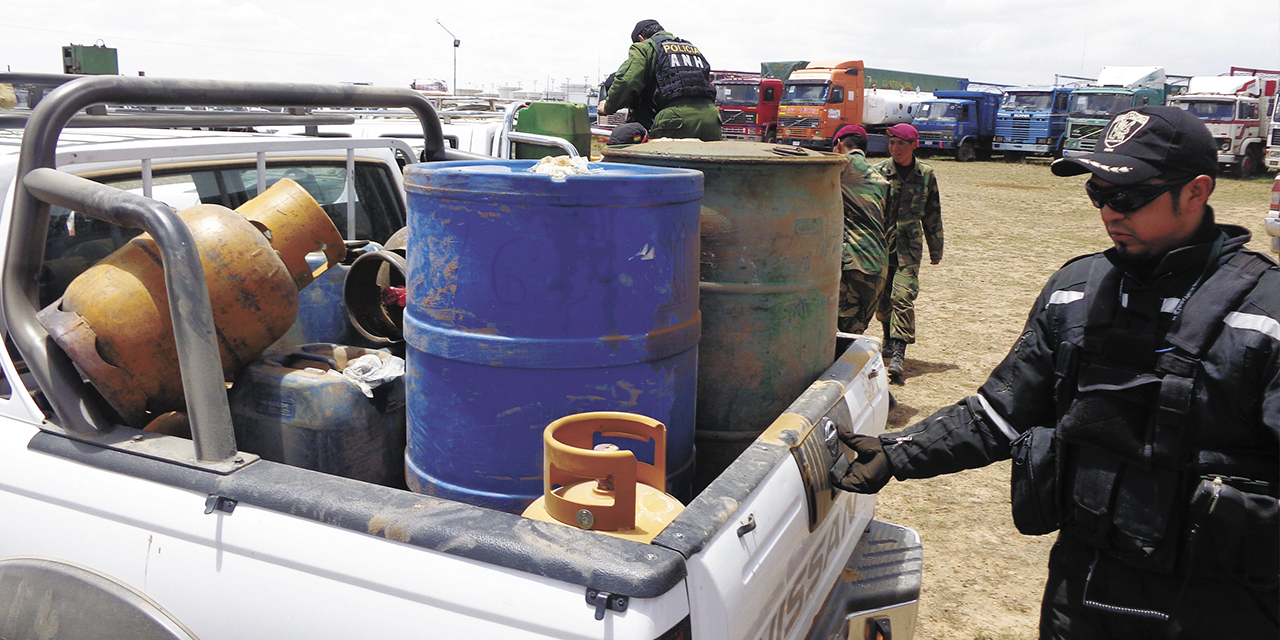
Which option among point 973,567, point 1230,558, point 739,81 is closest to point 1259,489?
point 1230,558

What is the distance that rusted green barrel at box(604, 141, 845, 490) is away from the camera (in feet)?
8.53

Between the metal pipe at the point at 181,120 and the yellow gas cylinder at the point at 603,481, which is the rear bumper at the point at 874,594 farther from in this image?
the metal pipe at the point at 181,120

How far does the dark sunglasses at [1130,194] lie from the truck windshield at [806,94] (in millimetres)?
30996

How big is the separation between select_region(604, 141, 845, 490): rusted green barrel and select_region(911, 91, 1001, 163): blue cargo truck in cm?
3316

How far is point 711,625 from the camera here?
1.69 metres

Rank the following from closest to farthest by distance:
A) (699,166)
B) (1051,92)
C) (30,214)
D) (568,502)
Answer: (568,502), (30,214), (699,166), (1051,92)

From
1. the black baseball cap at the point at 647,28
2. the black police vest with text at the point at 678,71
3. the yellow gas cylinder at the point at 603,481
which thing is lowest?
the yellow gas cylinder at the point at 603,481

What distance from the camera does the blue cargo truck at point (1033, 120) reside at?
3231 centimetres

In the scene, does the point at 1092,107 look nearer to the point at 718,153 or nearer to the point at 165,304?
the point at 718,153

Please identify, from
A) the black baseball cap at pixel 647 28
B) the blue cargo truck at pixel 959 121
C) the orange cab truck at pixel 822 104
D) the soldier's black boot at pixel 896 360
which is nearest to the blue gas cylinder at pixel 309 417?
the black baseball cap at pixel 647 28

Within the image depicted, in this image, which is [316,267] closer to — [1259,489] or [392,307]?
[392,307]

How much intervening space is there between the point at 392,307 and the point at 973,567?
9.91 ft

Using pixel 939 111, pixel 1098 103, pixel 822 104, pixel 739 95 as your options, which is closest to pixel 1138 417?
pixel 822 104

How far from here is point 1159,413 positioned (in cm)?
203
